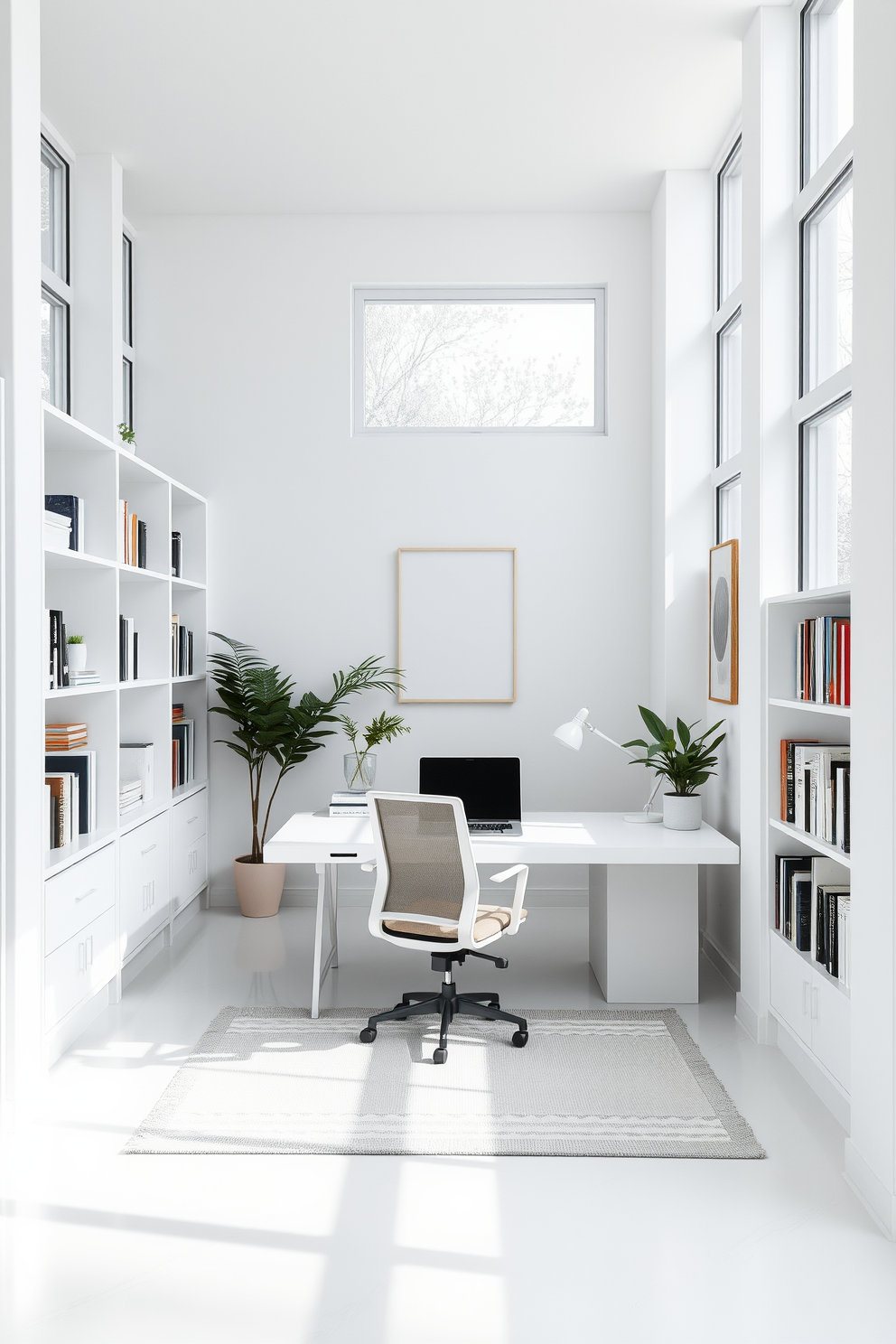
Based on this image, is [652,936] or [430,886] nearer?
[430,886]

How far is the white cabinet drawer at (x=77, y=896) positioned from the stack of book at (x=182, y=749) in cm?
110

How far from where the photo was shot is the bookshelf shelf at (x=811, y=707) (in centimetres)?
280

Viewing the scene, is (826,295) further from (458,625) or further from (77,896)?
(77,896)

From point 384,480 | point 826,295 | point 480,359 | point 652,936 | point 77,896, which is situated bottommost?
point 652,936

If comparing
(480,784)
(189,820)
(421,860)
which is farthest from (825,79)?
(189,820)

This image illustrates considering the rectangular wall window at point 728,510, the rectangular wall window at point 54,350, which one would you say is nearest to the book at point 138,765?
the rectangular wall window at point 54,350

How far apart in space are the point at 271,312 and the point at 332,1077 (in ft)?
12.7

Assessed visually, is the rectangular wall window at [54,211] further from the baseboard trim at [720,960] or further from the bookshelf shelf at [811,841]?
the baseboard trim at [720,960]

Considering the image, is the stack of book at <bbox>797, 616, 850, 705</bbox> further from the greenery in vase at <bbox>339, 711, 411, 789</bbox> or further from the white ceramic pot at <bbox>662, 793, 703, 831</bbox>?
the greenery in vase at <bbox>339, 711, 411, 789</bbox>

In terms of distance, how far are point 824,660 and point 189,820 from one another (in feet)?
10.4

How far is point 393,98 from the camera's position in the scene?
4172 mm

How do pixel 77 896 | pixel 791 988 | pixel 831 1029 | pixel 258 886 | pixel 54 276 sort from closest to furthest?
pixel 831 1029, pixel 791 988, pixel 77 896, pixel 54 276, pixel 258 886

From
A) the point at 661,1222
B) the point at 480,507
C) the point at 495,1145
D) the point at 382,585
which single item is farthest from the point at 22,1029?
the point at 480,507

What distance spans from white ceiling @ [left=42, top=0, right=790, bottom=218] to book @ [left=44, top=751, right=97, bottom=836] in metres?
2.67
